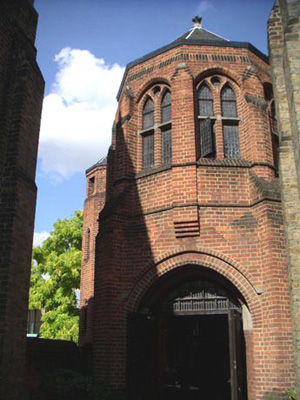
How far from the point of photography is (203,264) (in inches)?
387

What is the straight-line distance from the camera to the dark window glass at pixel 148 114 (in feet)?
39.5

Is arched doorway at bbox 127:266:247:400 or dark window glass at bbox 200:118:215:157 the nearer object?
arched doorway at bbox 127:266:247:400

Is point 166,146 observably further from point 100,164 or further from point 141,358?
point 100,164

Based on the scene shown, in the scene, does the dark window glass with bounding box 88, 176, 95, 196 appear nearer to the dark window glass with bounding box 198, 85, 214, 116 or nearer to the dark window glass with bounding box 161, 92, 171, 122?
the dark window glass with bounding box 161, 92, 171, 122

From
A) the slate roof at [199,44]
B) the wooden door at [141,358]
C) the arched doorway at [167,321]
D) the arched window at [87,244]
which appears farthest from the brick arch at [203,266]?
the arched window at [87,244]

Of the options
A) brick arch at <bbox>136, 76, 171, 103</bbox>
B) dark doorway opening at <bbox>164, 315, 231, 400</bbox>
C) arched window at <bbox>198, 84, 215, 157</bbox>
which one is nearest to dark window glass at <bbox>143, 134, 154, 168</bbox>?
brick arch at <bbox>136, 76, 171, 103</bbox>

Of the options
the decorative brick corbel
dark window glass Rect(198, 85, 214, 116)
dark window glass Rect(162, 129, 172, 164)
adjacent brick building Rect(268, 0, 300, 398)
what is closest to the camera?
adjacent brick building Rect(268, 0, 300, 398)

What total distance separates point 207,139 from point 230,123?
3.08 ft

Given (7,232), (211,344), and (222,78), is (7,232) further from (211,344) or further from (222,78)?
(211,344)

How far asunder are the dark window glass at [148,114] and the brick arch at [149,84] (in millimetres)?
262

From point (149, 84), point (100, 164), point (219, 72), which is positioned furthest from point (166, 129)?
point (100, 164)

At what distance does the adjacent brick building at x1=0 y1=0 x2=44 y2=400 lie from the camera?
23.6 ft

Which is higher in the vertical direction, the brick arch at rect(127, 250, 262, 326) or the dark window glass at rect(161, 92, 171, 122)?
the dark window glass at rect(161, 92, 171, 122)

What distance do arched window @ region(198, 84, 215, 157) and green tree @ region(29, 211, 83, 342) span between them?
15.7 metres
